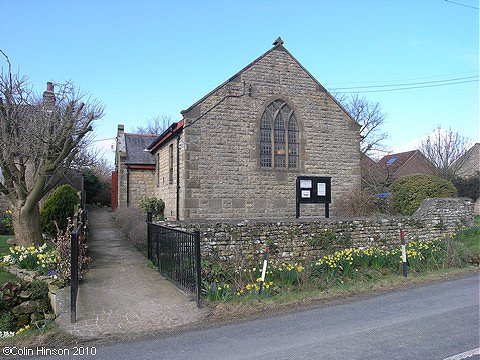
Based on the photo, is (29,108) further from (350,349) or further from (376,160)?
(376,160)

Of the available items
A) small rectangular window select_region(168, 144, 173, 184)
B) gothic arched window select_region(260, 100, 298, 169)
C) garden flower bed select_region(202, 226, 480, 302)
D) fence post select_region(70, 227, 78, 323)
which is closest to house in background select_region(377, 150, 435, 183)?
gothic arched window select_region(260, 100, 298, 169)

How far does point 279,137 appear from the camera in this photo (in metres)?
18.0

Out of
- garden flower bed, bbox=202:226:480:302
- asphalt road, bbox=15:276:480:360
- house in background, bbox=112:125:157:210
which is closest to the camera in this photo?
asphalt road, bbox=15:276:480:360

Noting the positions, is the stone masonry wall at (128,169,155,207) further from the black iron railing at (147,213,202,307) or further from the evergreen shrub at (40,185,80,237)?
the black iron railing at (147,213,202,307)

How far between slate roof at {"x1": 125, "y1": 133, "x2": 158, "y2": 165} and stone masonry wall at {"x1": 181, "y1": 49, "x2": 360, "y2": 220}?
9.81 meters

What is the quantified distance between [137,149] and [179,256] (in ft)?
64.8

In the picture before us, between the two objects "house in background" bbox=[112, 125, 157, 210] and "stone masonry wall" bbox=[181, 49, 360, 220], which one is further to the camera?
"house in background" bbox=[112, 125, 157, 210]

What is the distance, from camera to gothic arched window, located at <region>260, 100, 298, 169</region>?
17.7m

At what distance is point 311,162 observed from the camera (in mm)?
18344

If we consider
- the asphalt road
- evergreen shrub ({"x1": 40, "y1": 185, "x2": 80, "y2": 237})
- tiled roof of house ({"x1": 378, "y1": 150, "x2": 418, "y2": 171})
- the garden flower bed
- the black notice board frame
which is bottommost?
the asphalt road

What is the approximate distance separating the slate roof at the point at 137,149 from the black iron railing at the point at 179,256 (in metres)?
15.0

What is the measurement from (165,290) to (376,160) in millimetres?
37898

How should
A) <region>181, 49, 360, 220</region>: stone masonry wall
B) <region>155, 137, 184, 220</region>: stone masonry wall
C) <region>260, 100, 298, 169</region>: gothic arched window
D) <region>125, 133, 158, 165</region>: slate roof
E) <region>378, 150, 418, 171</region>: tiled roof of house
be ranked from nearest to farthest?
<region>181, 49, 360, 220</region>: stone masonry wall → <region>155, 137, 184, 220</region>: stone masonry wall → <region>260, 100, 298, 169</region>: gothic arched window → <region>125, 133, 158, 165</region>: slate roof → <region>378, 150, 418, 171</region>: tiled roof of house

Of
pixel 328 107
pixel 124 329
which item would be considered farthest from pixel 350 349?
pixel 328 107
